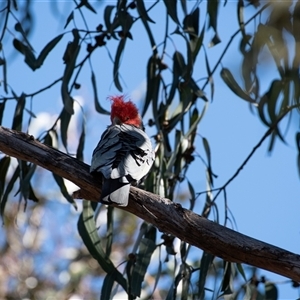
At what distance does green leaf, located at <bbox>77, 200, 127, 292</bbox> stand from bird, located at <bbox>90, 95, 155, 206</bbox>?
42cm

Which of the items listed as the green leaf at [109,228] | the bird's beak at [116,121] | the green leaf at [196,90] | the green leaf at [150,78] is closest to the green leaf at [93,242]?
the green leaf at [109,228]

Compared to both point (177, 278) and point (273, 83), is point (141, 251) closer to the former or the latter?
point (177, 278)

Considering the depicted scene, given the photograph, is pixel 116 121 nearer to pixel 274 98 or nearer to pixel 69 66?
pixel 69 66

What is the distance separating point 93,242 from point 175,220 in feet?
2.89

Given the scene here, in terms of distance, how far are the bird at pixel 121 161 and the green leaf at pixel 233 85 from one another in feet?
1.70

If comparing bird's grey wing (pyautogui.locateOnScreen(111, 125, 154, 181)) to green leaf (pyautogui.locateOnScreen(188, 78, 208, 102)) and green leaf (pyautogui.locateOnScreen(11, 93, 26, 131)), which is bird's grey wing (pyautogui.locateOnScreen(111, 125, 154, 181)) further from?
green leaf (pyautogui.locateOnScreen(11, 93, 26, 131))

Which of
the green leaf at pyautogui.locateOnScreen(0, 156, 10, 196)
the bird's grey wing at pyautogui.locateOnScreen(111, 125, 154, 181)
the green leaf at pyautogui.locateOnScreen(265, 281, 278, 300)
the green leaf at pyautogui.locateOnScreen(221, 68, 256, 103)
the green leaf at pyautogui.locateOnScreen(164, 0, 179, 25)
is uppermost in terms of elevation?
the green leaf at pyautogui.locateOnScreen(164, 0, 179, 25)

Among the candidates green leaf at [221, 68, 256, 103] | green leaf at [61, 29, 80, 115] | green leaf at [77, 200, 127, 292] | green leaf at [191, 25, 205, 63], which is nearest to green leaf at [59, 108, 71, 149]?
green leaf at [61, 29, 80, 115]

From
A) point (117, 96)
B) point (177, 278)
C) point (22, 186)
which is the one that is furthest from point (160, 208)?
point (117, 96)

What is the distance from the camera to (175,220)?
2717 millimetres

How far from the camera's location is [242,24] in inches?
149

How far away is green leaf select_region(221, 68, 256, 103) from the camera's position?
352 centimetres

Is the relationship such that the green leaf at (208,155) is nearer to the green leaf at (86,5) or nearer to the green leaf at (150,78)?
the green leaf at (150,78)

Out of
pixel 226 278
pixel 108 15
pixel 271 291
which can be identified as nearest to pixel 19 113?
pixel 108 15
